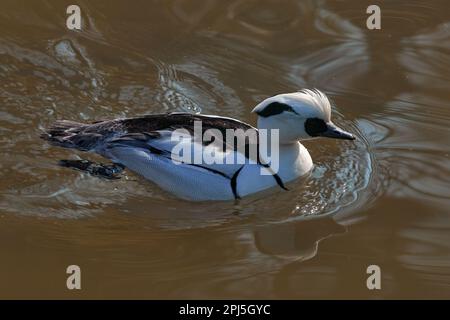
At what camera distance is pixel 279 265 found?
6.54 meters

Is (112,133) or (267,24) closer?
(112,133)

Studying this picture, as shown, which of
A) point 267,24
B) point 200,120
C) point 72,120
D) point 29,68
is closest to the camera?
point 200,120

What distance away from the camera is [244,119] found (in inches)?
345

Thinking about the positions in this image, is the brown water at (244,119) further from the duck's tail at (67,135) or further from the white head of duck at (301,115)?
the white head of duck at (301,115)

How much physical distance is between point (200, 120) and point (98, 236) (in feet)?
4.89

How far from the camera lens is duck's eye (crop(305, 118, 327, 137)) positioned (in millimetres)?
7441

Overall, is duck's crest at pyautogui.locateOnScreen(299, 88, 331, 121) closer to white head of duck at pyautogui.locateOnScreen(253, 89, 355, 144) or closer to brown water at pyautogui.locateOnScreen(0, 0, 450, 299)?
white head of duck at pyautogui.locateOnScreen(253, 89, 355, 144)

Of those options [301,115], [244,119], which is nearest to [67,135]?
[244,119]

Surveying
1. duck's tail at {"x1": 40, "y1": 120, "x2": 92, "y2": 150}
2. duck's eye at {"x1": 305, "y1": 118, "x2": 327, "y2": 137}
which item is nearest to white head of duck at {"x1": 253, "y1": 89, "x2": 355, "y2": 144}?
duck's eye at {"x1": 305, "y1": 118, "x2": 327, "y2": 137}

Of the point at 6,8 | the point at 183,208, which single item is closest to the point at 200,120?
the point at 183,208

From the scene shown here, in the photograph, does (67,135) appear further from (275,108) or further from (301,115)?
(301,115)

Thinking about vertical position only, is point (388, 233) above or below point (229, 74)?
below

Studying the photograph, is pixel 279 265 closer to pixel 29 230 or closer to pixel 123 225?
pixel 123 225

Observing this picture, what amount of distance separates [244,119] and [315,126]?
4.72 ft
